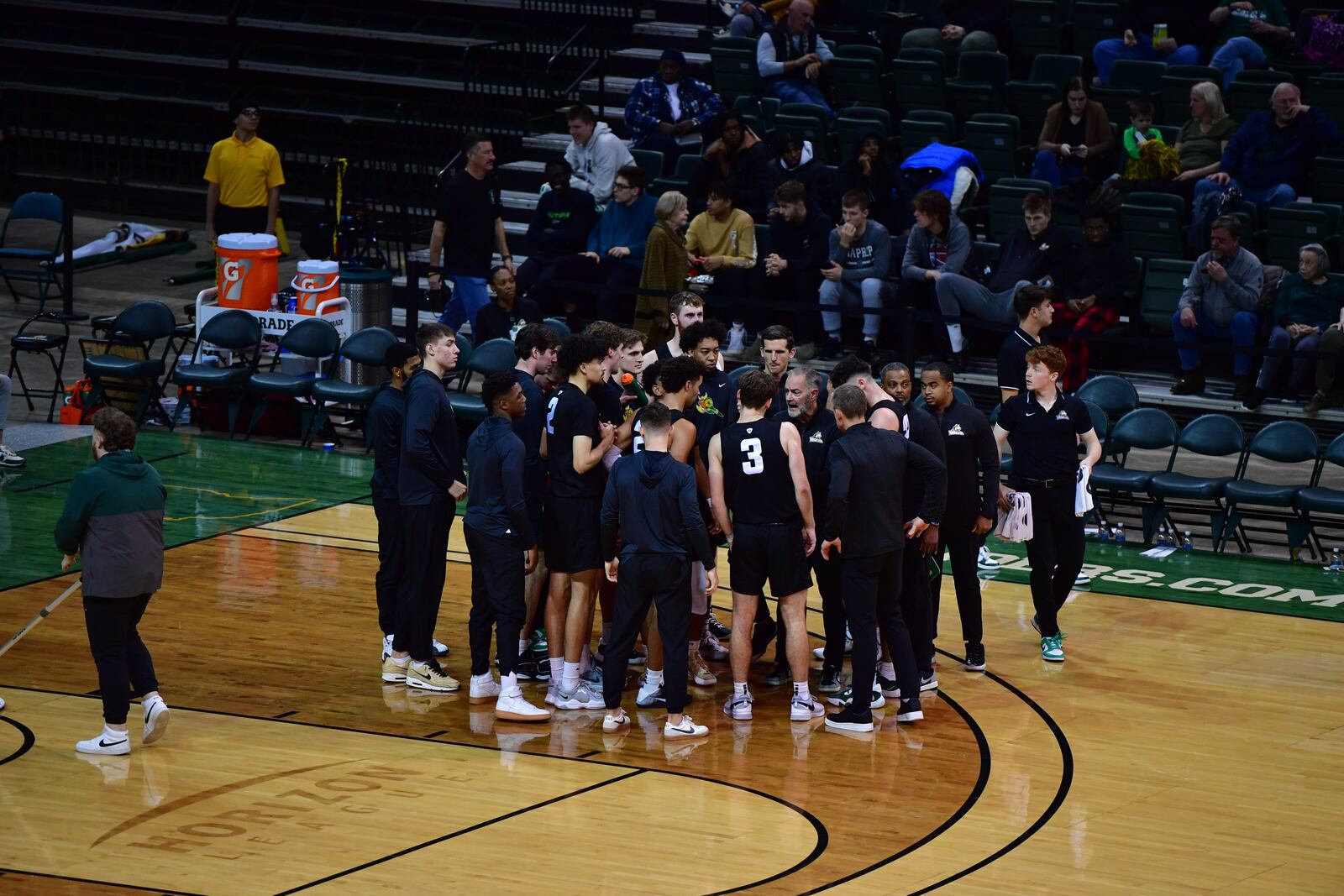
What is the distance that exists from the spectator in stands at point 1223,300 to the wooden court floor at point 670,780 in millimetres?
3645

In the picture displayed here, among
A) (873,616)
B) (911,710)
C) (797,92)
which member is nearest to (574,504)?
(873,616)

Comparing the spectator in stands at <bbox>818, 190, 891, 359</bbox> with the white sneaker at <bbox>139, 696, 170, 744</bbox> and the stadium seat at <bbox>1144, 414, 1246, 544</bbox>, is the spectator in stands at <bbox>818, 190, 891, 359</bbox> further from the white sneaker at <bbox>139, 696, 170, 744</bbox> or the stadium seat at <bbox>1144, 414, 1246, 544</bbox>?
the white sneaker at <bbox>139, 696, 170, 744</bbox>

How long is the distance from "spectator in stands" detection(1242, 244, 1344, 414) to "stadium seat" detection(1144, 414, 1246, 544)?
1.16 m

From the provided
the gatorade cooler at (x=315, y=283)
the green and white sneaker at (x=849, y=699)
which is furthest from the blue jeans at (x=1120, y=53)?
the green and white sneaker at (x=849, y=699)

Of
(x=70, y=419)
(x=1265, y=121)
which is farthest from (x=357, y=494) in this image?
(x=1265, y=121)

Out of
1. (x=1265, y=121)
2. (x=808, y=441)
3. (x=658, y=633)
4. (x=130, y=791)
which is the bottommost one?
(x=130, y=791)

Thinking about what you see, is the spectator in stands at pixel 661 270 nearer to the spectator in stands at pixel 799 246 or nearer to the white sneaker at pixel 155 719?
the spectator in stands at pixel 799 246

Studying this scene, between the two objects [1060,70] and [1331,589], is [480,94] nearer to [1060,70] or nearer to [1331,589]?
[1060,70]

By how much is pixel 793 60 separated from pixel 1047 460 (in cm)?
882

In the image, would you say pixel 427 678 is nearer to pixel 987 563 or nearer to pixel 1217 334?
pixel 987 563

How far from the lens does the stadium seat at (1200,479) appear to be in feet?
42.5

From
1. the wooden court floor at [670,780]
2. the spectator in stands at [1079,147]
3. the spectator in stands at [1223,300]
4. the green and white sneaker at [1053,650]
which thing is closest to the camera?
the wooden court floor at [670,780]

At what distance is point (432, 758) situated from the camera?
29.8 ft

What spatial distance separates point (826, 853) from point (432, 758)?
211 cm
